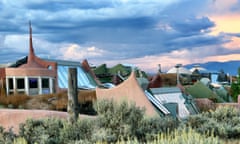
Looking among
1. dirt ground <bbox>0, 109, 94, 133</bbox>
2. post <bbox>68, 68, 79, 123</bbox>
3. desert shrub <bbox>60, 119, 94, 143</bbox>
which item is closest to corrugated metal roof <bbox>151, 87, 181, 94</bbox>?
dirt ground <bbox>0, 109, 94, 133</bbox>

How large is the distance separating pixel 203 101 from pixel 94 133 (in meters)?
14.8

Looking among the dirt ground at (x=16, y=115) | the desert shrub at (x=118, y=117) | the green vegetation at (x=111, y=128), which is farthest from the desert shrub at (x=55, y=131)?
the dirt ground at (x=16, y=115)

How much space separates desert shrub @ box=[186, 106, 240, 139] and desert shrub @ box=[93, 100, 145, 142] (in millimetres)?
2127

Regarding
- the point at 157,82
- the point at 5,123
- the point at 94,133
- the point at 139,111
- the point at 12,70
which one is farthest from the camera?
the point at 12,70

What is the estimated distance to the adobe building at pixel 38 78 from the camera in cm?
3631

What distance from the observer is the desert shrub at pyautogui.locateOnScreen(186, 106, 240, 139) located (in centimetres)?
1393

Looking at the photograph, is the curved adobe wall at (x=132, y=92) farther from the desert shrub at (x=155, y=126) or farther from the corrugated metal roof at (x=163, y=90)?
the desert shrub at (x=155, y=126)

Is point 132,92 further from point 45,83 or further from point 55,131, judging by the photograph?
point 45,83

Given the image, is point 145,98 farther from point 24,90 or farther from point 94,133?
point 24,90

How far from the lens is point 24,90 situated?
3650 cm

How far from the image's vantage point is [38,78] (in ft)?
121

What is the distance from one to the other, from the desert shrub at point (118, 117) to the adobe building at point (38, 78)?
74.0 ft

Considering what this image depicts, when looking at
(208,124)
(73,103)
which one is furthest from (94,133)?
(208,124)

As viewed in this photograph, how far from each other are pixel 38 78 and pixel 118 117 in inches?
957
